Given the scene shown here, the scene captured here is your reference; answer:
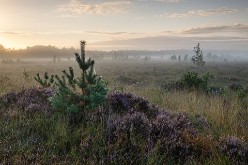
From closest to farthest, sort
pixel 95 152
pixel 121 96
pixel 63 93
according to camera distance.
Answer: pixel 95 152 → pixel 63 93 → pixel 121 96

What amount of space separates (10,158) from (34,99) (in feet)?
16.1

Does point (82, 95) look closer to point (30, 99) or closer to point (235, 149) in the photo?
point (30, 99)

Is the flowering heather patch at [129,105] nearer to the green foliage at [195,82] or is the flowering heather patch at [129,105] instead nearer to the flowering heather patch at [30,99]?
the flowering heather patch at [30,99]

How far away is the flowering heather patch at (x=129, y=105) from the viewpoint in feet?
29.5

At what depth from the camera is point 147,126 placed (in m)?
7.09

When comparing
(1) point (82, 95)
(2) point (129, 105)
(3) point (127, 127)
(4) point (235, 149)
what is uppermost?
(1) point (82, 95)

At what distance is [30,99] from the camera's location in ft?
33.1

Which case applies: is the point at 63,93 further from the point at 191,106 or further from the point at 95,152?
the point at 191,106

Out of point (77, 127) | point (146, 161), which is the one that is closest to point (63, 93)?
point (77, 127)

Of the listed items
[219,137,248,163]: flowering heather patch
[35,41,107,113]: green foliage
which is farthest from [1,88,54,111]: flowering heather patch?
[219,137,248,163]: flowering heather patch

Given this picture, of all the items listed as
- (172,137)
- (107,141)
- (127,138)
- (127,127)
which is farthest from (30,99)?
(172,137)

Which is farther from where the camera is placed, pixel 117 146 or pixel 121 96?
pixel 121 96

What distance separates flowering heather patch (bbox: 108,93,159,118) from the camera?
899cm

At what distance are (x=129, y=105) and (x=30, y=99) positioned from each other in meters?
3.30
